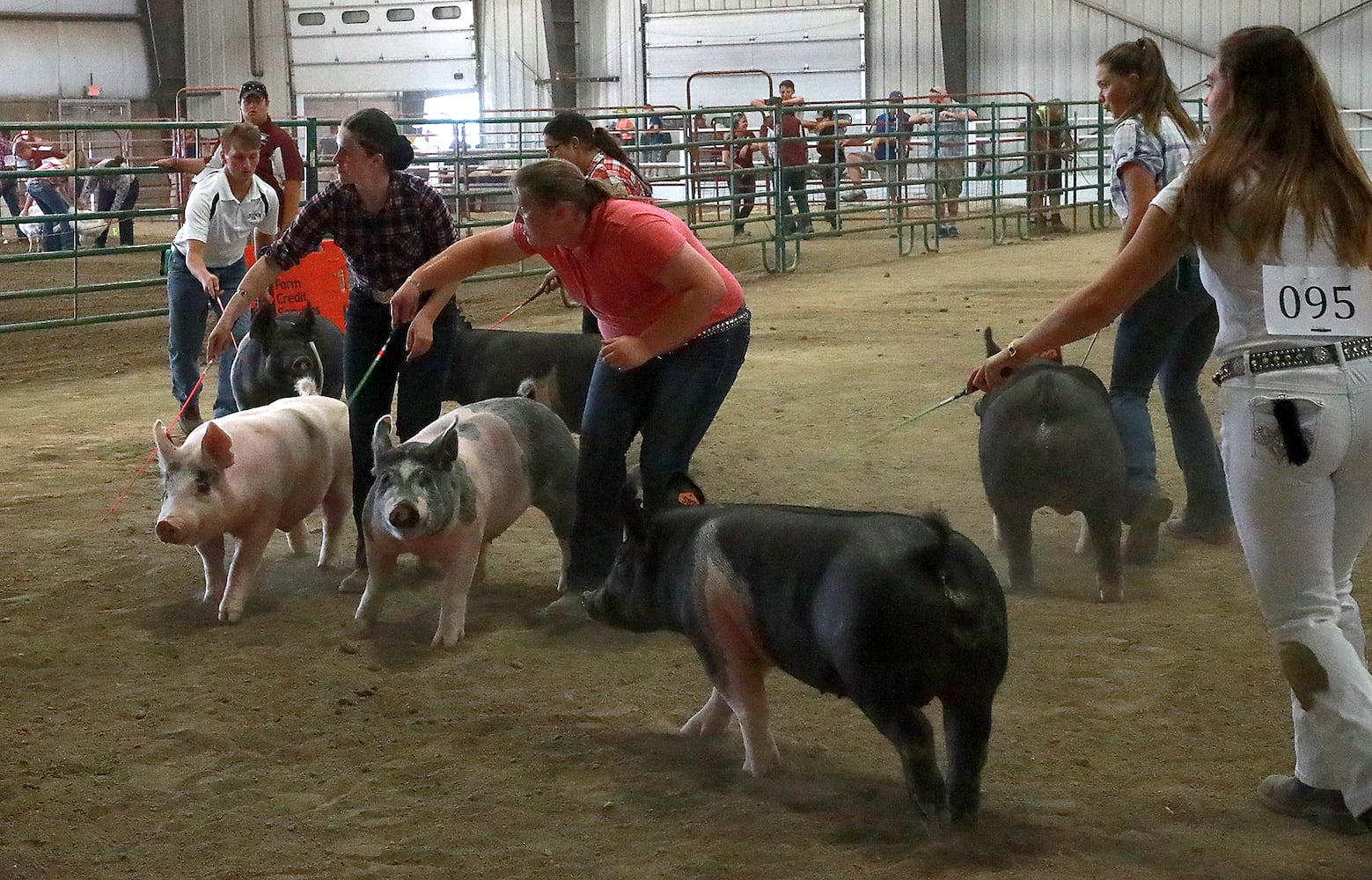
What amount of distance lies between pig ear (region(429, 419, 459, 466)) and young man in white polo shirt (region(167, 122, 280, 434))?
324 cm

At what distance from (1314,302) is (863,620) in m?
1.04

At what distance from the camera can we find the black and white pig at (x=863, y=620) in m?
2.92

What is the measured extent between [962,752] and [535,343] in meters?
3.99

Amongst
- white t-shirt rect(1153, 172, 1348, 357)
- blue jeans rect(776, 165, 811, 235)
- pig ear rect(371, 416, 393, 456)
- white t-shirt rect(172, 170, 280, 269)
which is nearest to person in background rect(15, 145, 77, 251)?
blue jeans rect(776, 165, 811, 235)

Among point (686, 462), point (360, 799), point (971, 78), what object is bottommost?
point (360, 799)

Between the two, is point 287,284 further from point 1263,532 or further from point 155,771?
point 1263,532

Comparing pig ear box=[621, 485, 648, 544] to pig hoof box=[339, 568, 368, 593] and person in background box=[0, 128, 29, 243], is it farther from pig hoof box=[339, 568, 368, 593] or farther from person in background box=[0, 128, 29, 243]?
person in background box=[0, 128, 29, 243]

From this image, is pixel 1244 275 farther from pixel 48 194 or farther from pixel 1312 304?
pixel 48 194

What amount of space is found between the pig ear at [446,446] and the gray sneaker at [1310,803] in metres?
2.43

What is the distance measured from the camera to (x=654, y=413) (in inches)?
169

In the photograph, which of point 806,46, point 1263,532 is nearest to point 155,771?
point 1263,532

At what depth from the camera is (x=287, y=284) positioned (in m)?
9.32

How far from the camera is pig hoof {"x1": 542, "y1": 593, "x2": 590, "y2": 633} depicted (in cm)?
471

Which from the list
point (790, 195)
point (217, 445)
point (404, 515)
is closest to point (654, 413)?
point (404, 515)
